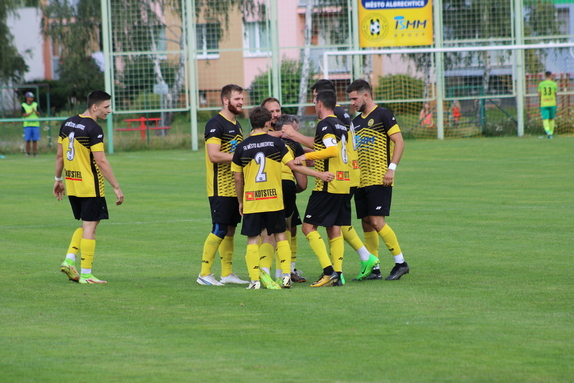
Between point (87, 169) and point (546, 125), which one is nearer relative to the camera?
point (87, 169)

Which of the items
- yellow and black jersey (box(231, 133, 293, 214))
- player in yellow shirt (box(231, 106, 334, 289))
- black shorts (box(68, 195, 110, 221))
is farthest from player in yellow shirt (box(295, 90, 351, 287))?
black shorts (box(68, 195, 110, 221))

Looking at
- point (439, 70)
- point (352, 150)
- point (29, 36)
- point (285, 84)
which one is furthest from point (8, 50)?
point (352, 150)

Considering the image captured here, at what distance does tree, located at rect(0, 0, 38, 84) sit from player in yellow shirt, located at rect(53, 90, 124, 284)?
4025 cm

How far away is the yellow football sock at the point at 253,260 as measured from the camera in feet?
28.8

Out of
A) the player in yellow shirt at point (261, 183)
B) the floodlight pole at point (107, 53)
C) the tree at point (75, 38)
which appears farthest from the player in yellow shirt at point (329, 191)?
the tree at point (75, 38)

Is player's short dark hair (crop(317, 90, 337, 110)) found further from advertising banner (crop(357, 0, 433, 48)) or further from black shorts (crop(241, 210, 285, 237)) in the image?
advertising banner (crop(357, 0, 433, 48))

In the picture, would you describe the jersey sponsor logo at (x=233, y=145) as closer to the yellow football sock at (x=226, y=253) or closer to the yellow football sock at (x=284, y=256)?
the yellow football sock at (x=226, y=253)

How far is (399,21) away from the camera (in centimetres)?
3303

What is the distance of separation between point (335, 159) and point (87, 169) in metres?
2.61

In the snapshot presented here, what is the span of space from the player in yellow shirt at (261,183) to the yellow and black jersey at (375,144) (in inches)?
34.0

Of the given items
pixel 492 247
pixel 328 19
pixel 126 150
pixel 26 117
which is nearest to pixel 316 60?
pixel 328 19

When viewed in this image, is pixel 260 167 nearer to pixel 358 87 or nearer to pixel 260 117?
pixel 260 117

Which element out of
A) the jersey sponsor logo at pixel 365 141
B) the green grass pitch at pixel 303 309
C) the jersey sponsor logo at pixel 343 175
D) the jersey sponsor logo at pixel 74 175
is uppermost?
the jersey sponsor logo at pixel 365 141

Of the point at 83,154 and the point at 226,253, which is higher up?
the point at 83,154
